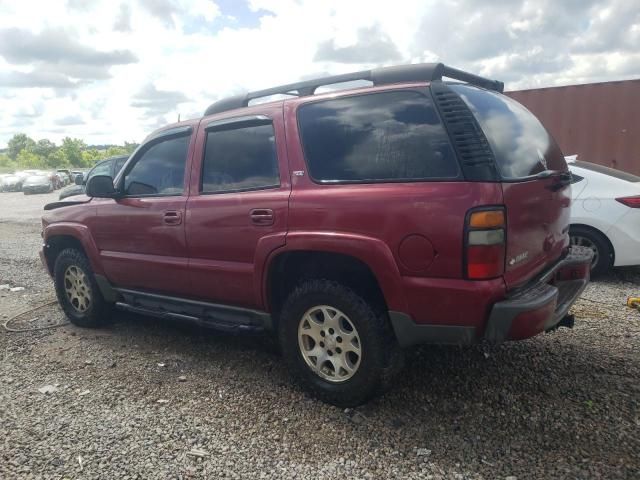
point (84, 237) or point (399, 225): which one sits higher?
point (399, 225)

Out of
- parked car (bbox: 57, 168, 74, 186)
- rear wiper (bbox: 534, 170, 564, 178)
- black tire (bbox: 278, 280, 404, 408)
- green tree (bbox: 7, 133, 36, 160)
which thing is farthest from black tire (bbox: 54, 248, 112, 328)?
green tree (bbox: 7, 133, 36, 160)

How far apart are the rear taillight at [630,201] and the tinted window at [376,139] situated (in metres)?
3.54

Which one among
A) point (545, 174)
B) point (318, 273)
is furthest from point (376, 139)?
point (545, 174)

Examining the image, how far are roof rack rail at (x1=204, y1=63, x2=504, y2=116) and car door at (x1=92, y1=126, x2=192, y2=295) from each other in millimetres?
400

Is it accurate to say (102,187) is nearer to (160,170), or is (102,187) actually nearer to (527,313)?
(160,170)

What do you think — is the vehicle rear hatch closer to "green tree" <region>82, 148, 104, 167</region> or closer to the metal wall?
the metal wall

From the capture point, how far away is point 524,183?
2.52 meters

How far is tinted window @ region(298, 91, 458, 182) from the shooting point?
2.53 m

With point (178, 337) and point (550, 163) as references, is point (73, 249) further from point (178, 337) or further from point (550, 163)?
point (550, 163)

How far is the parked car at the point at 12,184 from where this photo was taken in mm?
34375

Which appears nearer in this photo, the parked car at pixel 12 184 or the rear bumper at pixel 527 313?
the rear bumper at pixel 527 313

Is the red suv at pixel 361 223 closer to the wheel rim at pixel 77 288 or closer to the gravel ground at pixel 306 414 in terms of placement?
the gravel ground at pixel 306 414

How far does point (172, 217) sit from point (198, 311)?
2.37 feet

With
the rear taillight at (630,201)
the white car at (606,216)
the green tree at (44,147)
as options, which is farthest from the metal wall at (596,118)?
the green tree at (44,147)
